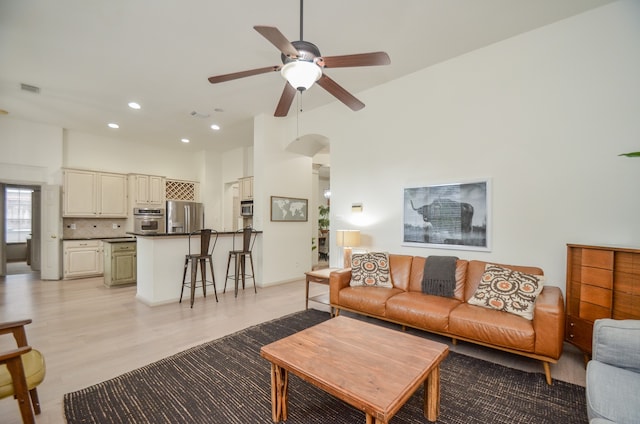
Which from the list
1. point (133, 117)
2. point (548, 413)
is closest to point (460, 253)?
point (548, 413)

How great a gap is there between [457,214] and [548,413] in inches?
83.7

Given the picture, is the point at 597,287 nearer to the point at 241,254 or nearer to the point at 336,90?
the point at 336,90

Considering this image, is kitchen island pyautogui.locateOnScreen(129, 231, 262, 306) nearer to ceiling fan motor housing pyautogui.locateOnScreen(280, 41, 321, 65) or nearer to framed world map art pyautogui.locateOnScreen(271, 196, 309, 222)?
framed world map art pyautogui.locateOnScreen(271, 196, 309, 222)

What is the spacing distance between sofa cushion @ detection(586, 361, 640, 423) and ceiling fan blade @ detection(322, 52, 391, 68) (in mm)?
2299

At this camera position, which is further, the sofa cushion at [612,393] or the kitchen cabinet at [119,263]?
the kitchen cabinet at [119,263]

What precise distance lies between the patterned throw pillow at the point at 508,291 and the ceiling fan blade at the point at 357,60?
7.52 feet

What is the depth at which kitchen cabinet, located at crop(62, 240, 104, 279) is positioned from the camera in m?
5.88

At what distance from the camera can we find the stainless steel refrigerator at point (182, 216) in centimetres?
714

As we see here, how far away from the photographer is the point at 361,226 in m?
4.50

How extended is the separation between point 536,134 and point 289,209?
13.7 feet

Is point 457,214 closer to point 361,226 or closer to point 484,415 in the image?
point 361,226

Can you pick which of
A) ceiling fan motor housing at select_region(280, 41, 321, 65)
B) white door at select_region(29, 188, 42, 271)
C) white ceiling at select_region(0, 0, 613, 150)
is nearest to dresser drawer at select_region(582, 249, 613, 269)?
white ceiling at select_region(0, 0, 613, 150)

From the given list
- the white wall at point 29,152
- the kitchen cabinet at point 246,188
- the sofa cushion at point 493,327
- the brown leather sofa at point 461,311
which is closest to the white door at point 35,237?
the white wall at point 29,152

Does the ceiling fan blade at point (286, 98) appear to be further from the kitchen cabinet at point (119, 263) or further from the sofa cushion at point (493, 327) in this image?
the kitchen cabinet at point (119, 263)
